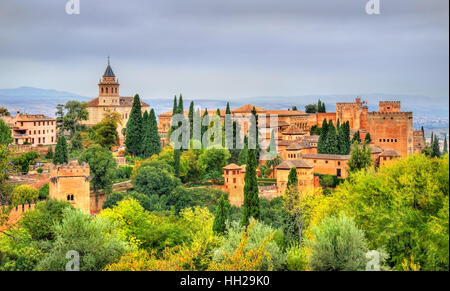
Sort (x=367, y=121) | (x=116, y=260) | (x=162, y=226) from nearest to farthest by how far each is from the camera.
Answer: (x=116, y=260) → (x=162, y=226) → (x=367, y=121)

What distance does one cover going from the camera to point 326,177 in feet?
88.3

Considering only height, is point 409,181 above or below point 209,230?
above

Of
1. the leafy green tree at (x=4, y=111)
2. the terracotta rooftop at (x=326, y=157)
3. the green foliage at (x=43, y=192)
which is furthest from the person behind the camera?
the leafy green tree at (x=4, y=111)

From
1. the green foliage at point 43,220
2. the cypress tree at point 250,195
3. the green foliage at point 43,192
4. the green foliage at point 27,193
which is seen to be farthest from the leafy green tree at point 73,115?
the green foliage at point 43,220

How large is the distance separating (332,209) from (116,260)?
234 inches

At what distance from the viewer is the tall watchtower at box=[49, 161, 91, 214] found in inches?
771

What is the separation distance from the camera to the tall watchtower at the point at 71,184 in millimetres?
19578

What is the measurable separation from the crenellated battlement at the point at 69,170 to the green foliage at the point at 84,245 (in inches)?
295

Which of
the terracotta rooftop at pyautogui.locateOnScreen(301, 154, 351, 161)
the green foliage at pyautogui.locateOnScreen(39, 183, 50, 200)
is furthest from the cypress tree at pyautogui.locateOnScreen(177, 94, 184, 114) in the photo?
the green foliage at pyautogui.locateOnScreen(39, 183, 50, 200)

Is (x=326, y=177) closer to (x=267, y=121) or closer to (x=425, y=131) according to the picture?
(x=267, y=121)

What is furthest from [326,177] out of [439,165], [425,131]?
[425,131]

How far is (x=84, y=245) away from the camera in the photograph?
37.7ft

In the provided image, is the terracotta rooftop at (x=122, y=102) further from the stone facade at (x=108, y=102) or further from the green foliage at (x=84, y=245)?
the green foliage at (x=84, y=245)
